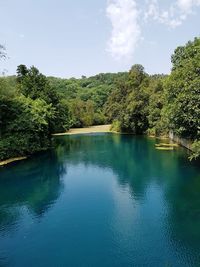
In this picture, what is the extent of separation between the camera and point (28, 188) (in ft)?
73.8

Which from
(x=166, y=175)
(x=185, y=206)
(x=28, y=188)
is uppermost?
(x=166, y=175)

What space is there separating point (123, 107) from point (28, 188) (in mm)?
48128

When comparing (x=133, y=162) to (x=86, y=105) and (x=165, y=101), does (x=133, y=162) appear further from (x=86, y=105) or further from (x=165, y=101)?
(x=86, y=105)

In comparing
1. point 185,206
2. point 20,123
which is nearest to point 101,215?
point 185,206

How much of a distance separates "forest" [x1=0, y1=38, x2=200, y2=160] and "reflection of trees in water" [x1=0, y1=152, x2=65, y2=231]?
5051 mm

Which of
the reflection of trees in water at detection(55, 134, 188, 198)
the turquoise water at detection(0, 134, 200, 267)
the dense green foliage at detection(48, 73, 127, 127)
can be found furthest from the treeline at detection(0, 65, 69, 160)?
the dense green foliage at detection(48, 73, 127, 127)

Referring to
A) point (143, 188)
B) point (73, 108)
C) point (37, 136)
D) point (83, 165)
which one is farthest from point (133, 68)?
point (143, 188)

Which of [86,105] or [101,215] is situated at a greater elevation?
[86,105]

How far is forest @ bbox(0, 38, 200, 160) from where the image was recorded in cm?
2756

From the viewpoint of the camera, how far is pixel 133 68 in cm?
6975

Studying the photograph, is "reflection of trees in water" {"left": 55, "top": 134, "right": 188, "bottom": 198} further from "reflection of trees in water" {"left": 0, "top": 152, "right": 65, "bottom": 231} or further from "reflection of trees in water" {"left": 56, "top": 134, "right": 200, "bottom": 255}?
"reflection of trees in water" {"left": 0, "top": 152, "right": 65, "bottom": 231}

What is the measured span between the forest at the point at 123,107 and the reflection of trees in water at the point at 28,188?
199 inches

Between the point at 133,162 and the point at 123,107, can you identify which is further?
the point at 123,107

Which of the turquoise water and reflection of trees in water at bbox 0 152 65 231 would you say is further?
reflection of trees in water at bbox 0 152 65 231
